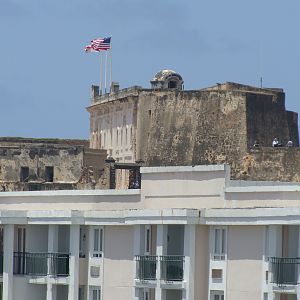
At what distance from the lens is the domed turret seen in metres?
87.2

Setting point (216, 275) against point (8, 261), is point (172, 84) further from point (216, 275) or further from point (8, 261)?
point (216, 275)

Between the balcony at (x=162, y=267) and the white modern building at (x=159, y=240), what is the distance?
0.09 feet

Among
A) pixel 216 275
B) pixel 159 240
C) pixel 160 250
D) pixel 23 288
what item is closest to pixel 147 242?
pixel 159 240

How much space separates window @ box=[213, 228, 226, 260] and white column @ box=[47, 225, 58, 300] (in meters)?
6.71

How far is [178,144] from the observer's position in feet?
240

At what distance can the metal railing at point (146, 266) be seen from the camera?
46312mm

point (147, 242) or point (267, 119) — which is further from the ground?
point (267, 119)

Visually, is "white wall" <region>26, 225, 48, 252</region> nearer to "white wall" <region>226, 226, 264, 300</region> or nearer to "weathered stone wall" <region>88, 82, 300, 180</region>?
"white wall" <region>226, 226, 264, 300</region>

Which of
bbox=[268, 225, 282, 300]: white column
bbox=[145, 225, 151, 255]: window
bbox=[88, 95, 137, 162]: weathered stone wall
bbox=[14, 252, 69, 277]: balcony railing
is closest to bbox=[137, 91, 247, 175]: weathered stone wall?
bbox=[88, 95, 137, 162]: weathered stone wall

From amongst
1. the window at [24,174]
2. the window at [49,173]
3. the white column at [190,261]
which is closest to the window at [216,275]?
the white column at [190,261]

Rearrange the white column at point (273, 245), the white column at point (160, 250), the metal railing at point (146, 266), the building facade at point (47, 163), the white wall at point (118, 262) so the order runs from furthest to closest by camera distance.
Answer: the building facade at point (47, 163) → the white wall at point (118, 262) → the metal railing at point (146, 266) → the white column at point (160, 250) → the white column at point (273, 245)

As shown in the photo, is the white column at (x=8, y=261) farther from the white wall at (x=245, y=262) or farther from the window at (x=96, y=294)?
the white wall at (x=245, y=262)

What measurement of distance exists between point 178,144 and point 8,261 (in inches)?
908

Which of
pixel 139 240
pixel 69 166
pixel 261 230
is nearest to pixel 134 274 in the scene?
pixel 139 240
